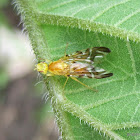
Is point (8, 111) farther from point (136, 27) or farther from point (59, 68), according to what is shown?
point (136, 27)

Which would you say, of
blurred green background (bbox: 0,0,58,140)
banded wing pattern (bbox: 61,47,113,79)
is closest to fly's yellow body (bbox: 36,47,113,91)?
banded wing pattern (bbox: 61,47,113,79)

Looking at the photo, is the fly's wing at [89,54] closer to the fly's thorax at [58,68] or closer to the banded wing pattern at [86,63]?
the banded wing pattern at [86,63]

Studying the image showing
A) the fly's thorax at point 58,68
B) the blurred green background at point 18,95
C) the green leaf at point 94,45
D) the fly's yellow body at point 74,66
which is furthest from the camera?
the blurred green background at point 18,95

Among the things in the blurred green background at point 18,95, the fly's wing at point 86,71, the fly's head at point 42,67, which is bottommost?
the blurred green background at point 18,95

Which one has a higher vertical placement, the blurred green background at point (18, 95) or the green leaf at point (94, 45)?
the green leaf at point (94, 45)

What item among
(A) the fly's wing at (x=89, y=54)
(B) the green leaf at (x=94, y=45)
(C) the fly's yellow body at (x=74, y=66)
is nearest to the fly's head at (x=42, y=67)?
(C) the fly's yellow body at (x=74, y=66)

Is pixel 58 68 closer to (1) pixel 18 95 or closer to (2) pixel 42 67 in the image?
(2) pixel 42 67

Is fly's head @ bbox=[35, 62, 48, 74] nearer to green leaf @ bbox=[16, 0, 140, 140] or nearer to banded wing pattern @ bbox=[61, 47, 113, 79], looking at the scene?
green leaf @ bbox=[16, 0, 140, 140]
